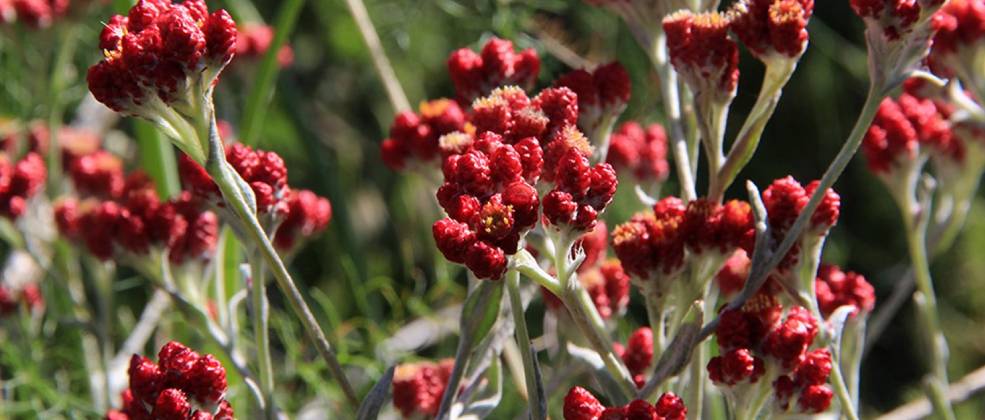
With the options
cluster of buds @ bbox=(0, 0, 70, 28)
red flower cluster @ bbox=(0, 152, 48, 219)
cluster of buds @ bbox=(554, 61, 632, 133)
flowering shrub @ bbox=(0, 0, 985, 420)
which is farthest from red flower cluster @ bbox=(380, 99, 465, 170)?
cluster of buds @ bbox=(0, 0, 70, 28)

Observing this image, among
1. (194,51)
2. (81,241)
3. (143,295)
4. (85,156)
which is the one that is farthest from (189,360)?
(143,295)

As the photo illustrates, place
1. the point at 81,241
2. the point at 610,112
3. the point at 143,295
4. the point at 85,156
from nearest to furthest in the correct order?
the point at 610,112 < the point at 81,241 < the point at 85,156 < the point at 143,295

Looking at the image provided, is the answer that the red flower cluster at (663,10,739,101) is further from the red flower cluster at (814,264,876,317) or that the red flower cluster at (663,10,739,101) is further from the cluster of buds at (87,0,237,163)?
the cluster of buds at (87,0,237,163)

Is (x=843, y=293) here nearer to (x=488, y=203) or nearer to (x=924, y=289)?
(x=924, y=289)

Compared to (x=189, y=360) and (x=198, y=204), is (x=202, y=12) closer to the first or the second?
(x=189, y=360)

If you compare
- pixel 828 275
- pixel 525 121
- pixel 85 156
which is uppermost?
pixel 525 121

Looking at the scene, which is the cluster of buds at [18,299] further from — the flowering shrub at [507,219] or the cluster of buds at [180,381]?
the cluster of buds at [180,381]
